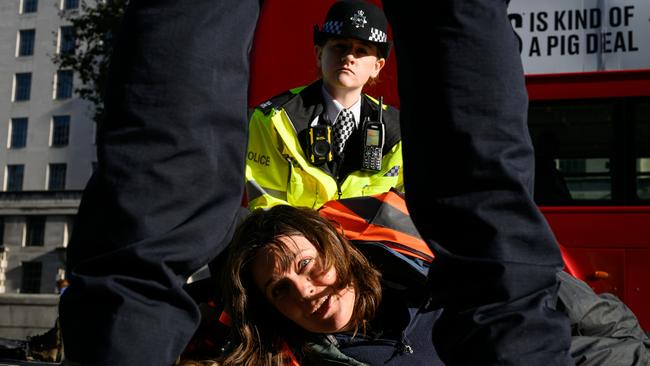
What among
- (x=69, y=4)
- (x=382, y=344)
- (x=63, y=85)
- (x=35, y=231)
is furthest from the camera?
(x=69, y=4)

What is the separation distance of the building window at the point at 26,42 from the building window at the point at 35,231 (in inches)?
466

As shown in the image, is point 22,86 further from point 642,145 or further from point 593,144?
point 642,145

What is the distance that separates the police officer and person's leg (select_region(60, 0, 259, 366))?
5.67ft

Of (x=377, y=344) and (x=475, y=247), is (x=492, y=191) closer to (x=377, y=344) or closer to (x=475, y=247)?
(x=475, y=247)

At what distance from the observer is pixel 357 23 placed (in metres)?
3.26

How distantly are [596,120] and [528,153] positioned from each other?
16.0 ft

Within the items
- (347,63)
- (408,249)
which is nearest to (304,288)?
(408,249)

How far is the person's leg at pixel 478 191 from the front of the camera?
118cm

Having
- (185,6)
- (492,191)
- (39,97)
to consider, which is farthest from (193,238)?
(39,97)

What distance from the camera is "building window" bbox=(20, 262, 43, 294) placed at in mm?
41188

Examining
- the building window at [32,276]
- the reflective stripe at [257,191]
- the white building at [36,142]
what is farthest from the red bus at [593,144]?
the building window at [32,276]

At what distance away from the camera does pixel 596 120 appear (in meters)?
5.80

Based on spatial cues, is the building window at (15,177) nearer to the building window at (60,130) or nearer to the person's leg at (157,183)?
the building window at (60,130)

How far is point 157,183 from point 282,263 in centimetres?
72
